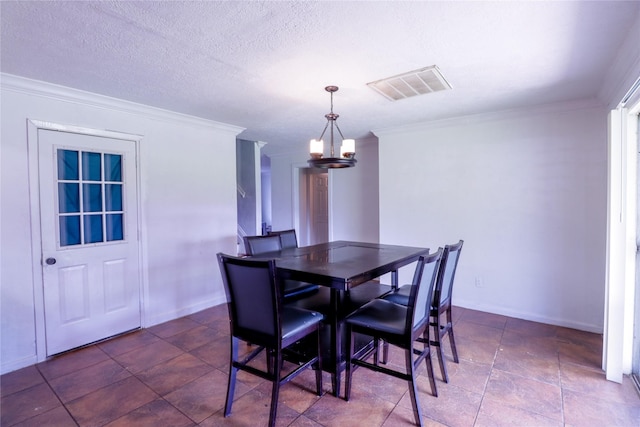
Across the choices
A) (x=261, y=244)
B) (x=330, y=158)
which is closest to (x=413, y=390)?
(x=330, y=158)

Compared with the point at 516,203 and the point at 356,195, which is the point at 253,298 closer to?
the point at 516,203

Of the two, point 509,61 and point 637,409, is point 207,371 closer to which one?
point 637,409

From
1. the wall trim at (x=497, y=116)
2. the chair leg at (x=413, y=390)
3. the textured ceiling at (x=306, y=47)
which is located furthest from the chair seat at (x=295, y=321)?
the wall trim at (x=497, y=116)

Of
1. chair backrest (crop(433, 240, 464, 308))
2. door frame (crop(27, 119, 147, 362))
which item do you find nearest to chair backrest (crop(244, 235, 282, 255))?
chair backrest (crop(433, 240, 464, 308))

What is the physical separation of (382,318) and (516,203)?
2.43 m

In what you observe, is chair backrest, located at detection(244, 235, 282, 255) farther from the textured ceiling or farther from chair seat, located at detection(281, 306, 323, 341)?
the textured ceiling

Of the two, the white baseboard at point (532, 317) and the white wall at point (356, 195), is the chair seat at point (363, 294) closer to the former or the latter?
the white baseboard at point (532, 317)

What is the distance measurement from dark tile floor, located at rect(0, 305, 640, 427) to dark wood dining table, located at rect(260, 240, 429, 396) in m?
0.31

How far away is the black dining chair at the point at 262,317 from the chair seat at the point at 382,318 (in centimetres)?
26

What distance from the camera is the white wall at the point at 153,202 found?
8.13 feet

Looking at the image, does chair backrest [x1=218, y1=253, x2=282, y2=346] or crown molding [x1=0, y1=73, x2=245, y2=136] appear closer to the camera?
chair backrest [x1=218, y1=253, x2=282, y2=346]

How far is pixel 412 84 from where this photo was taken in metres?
2.63

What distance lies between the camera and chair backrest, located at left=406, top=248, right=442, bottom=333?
6.07 ft

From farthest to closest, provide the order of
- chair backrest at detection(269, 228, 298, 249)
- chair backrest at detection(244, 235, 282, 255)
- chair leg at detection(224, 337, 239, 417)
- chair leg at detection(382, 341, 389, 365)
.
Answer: chair backrest at detection(269, 228, 298, 249)
chair backrest at detection(244, 235, 282, 255)
chair leg at detection(382, 341, 389, 365)
chair leg at detection(224, 337, 239, 417)
